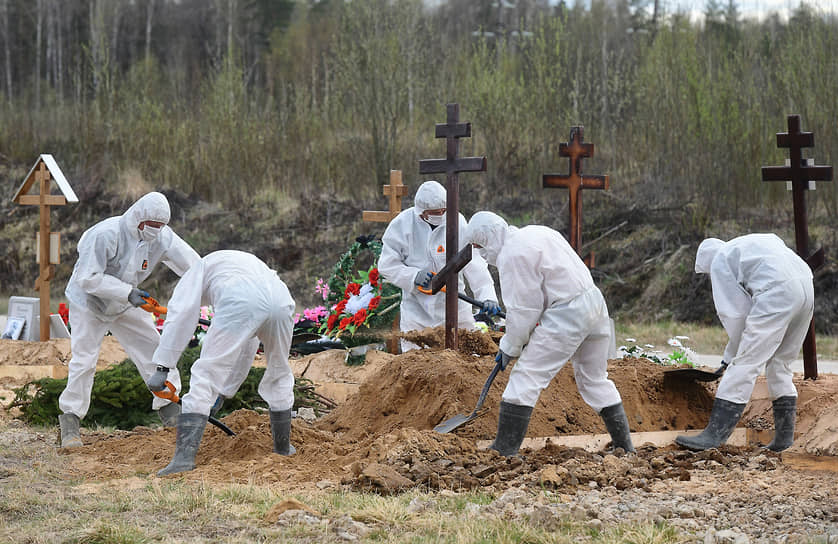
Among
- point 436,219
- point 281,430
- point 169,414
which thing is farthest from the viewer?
point 436,219

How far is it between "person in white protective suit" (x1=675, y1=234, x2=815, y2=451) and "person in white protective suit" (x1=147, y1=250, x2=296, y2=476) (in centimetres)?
303

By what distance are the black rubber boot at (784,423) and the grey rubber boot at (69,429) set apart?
5335 millimetres

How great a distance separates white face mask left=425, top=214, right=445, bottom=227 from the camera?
9609 mm

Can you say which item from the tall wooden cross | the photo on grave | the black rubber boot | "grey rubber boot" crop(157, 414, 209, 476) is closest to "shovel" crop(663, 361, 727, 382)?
the black rubber boot

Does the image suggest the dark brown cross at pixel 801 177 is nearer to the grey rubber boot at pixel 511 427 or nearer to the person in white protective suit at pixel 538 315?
the person in white protective suit at pixel 538 315

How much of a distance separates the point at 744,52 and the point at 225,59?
11.6 metres

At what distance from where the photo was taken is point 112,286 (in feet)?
26.0

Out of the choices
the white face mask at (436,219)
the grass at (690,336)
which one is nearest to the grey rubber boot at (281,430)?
the white face mask at (436,219)

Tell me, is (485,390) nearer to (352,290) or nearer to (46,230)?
(352,290)

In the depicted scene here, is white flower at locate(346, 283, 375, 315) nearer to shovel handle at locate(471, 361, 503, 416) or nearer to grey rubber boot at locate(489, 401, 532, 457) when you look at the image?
shovel handle at locate(471, 361, 503, 416)

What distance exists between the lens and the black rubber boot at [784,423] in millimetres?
7344

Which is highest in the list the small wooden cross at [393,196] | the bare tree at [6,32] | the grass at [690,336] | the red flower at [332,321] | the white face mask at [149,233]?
the bare tree at [6,32]

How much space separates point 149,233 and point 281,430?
7.14 ft

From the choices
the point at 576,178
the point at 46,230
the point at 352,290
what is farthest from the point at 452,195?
the point at 46,230
